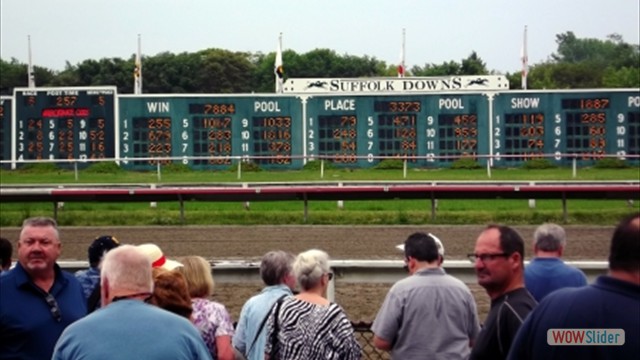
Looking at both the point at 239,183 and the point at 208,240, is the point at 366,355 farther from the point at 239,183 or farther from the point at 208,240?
the point at 239,183

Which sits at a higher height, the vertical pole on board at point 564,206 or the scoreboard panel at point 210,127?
the scoreboard panel at point 210,127

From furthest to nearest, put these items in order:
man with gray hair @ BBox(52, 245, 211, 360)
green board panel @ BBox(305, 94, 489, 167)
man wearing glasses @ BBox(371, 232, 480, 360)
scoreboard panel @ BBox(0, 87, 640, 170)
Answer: green board panel @ BBox(305, 94, 489, 167) → scoreboard panel @ BBox(0, 87, 640, 170) → man wearing glasses @ BBox(371, 232, 480, 360) → man with gray hair @ BBox(52, 245, 211, 360)

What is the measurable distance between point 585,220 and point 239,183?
9.61 m

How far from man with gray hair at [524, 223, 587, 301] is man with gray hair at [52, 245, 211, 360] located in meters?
2.34

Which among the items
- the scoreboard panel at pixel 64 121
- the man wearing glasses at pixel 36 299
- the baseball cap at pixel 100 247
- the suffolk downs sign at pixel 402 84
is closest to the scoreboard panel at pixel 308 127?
the scoreboard panel at pixel 64 121

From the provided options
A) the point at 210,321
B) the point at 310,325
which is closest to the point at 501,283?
the point at 310,325

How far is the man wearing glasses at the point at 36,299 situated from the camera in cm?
491

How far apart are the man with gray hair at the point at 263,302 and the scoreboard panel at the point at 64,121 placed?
947 inches

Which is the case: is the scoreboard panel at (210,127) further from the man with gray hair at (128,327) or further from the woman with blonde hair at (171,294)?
the man with gray hair at (128,327)

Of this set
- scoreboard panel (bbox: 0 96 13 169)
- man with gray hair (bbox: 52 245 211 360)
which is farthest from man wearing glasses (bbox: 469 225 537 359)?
scoreboard panel (bbox: 0 96 13 169)

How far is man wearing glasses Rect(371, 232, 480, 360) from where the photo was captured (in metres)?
5.31

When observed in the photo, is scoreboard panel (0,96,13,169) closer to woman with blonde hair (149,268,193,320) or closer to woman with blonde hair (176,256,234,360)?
woman with blonde hair (176,256,234,360)

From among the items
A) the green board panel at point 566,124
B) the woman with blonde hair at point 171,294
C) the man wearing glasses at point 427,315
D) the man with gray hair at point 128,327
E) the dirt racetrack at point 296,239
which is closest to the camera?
the man with gray hair at point 128,327

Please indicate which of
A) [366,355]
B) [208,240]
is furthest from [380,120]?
[366,355]
